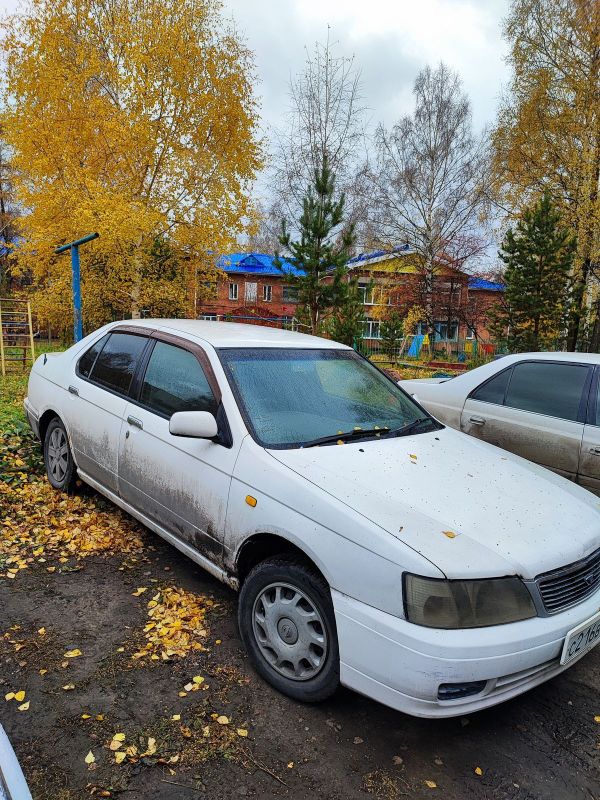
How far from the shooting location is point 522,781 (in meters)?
2.04

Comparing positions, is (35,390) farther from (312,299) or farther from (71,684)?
(312,299)

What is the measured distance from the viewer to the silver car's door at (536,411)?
4094 mm

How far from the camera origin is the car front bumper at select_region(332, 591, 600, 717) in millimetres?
1896

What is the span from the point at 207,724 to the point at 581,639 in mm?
1647

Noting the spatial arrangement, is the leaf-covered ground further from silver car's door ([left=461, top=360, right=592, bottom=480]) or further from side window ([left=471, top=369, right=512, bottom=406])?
side window ([left=471, top=369, right=512, bottom=406])

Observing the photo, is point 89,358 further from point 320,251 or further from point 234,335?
point 320,251

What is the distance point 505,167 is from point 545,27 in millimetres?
4851

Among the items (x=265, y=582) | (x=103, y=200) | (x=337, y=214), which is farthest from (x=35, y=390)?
(x=337, y=214)

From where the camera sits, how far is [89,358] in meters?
4.22

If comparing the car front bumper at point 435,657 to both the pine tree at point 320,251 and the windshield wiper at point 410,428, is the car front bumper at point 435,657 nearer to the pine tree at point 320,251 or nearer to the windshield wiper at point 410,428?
the windshield wiper at point 410,428

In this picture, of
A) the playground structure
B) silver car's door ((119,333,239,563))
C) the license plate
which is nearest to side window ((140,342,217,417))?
silver car's door ((119,333,239,563))

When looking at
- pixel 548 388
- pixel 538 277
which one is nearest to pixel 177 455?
pixel 548 388

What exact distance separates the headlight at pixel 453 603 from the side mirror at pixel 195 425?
1.25 meters

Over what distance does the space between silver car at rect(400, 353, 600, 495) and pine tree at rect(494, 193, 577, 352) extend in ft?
42.0
